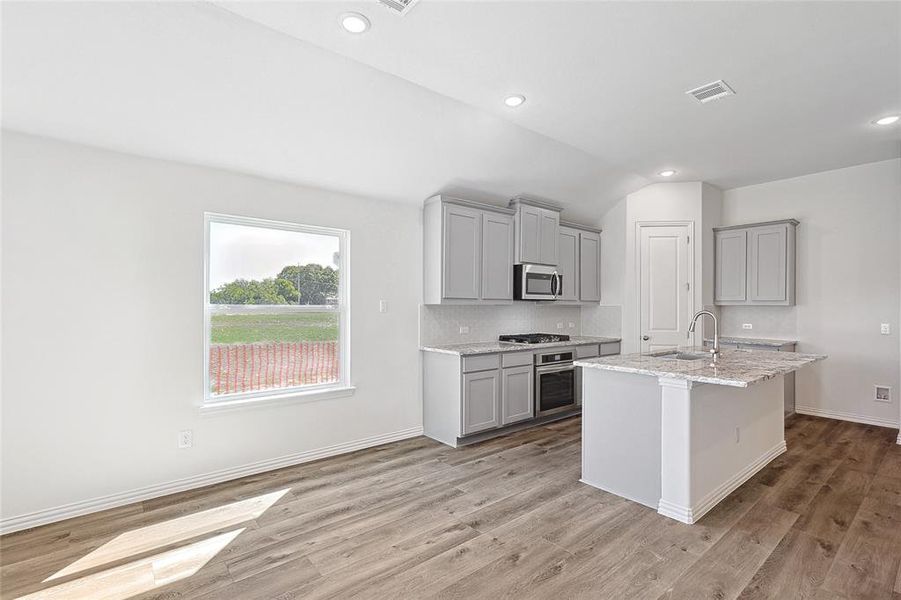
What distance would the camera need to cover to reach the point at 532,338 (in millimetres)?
5406

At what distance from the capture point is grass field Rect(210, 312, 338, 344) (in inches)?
138

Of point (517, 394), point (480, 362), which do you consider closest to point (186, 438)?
point (480, 362)

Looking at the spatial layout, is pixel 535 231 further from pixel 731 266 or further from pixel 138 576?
pixel 138 576

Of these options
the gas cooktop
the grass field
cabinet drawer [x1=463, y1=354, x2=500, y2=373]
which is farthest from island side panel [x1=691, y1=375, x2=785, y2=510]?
the grass field

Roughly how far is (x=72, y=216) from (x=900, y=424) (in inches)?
280

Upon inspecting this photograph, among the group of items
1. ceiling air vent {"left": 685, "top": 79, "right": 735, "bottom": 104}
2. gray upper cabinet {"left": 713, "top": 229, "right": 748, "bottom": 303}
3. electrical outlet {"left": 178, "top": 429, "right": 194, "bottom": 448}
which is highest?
ceiling air vent {"left": 685, "top": 79, "right": 735, "bottom": 104}

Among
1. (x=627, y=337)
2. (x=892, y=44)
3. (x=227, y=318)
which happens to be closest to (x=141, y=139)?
(x=227, y=318)

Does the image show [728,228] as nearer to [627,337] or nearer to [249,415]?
[627,337]

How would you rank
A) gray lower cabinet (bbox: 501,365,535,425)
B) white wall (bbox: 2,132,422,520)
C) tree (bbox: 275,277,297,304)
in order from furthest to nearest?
gray lower cabinet (bbox: 501,365,535,425), tree (bbox: 275,277,297,304), white wall (bbox: 2,132,422,520)

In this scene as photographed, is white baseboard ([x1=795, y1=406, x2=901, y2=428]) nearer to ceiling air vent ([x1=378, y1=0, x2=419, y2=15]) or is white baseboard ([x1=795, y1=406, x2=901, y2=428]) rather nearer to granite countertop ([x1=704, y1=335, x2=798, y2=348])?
granite countertop ([x1=704, y1=335, x2=798, y2=348])

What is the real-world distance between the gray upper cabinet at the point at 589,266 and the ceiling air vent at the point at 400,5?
4.19 meters

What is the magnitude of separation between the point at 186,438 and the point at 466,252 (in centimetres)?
287

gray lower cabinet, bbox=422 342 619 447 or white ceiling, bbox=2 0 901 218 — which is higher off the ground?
white ceiling, bbox=2 0 901 218

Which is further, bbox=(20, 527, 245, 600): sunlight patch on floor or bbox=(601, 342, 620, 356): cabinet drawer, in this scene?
bbox=(601, 342, 620, 356): cabinet drawer
